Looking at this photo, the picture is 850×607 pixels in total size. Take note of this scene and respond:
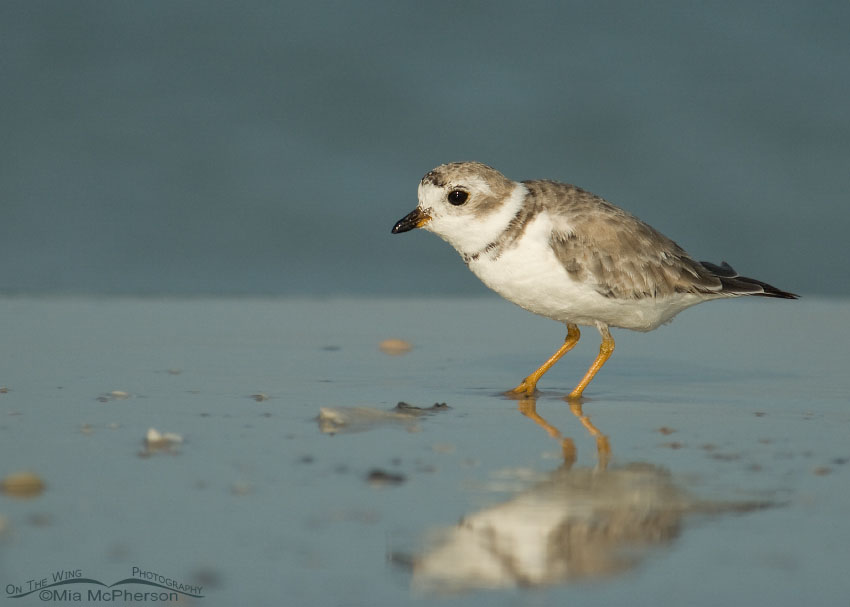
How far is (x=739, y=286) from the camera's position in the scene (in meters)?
7.01

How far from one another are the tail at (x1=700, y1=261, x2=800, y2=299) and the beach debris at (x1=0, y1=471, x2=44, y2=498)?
14.7ft

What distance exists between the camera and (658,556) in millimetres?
3234

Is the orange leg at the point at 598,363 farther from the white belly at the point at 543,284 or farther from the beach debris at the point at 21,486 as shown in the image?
the beach debris at the point at 21,486

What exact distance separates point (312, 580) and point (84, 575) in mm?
616

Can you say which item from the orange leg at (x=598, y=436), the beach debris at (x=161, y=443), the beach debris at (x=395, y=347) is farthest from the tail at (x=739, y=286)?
the beach debris at (x=161, y=443)

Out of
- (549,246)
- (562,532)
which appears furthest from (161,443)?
(549,246)

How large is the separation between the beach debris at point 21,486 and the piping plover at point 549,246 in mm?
3093

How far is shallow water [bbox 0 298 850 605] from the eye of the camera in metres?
3.07

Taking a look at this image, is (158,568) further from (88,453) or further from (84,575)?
(88,453)

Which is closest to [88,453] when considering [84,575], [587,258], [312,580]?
[84,575]

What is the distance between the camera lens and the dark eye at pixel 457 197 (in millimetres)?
6344

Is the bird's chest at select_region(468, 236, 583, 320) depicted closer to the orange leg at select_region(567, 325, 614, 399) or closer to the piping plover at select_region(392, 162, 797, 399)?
the piping plover at select_region(392, 162, 797, 399)

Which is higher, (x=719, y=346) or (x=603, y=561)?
(x=719, y=346)

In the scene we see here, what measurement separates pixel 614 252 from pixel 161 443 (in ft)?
9.88
